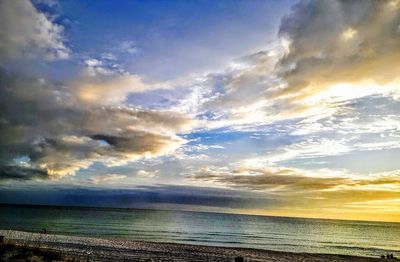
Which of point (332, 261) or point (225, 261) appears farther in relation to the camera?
point (332, 261)

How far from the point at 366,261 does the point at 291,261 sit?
571 inches

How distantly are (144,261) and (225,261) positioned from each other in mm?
9497

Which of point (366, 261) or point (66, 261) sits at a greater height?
point (66, 261)

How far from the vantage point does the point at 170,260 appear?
103 feet

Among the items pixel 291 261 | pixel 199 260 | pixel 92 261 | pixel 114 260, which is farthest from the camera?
pixel 291 261

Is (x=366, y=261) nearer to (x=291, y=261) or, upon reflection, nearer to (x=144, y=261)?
(x=291, y=261)

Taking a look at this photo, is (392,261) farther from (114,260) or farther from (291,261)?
(114,260)

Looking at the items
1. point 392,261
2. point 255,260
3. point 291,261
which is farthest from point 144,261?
point 392,261

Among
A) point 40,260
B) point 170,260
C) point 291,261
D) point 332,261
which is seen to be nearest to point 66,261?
point 40,260

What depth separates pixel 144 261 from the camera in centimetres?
2889

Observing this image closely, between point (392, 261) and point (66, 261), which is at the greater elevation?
point (66, 261)

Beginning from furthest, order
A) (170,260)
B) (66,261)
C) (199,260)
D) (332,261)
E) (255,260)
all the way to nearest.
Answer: (332,261), (255,260), (199,260), (170,260), (66,261)

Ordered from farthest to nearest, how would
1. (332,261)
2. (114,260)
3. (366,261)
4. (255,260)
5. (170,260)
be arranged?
(366,261) < (332,261) < (255,260) < (170,260) < (114,260)

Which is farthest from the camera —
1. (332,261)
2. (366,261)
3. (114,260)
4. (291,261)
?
(366,261)
